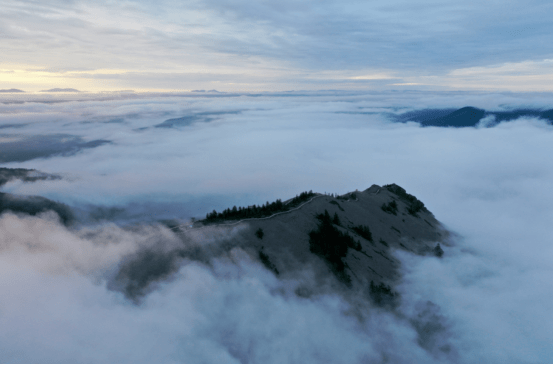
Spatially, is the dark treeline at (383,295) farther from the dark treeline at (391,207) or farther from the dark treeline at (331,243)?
the dark treeline at (391,207)

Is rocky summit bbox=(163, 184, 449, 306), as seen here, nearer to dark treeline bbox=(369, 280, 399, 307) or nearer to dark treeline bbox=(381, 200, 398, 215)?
dark treeline bbox=(369, 280, 399, 307)

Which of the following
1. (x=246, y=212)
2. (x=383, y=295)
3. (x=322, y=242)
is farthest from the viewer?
(x=246, y=212)

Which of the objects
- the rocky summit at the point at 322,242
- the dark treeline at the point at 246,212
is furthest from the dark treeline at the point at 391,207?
the dark treeline at the point at 246,212

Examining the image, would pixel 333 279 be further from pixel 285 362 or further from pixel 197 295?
pixel 197 295

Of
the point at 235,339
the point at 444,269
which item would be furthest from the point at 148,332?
the point at 444,269

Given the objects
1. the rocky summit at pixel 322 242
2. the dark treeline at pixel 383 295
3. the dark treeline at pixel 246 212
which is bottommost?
the dark treeline at pixel 383 295

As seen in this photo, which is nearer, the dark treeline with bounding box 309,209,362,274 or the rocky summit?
the rocky summit

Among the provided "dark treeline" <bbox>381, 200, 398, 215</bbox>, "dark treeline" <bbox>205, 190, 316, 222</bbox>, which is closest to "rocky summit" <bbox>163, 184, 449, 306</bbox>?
"dark treeline" <bbox>205, 190, 316, 222</bbox>

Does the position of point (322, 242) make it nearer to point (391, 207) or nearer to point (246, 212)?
point (246, 212)

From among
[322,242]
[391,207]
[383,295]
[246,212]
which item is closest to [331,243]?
[322,242]

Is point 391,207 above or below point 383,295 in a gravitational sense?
above

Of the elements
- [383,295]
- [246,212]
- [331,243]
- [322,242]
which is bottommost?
[383,295]
